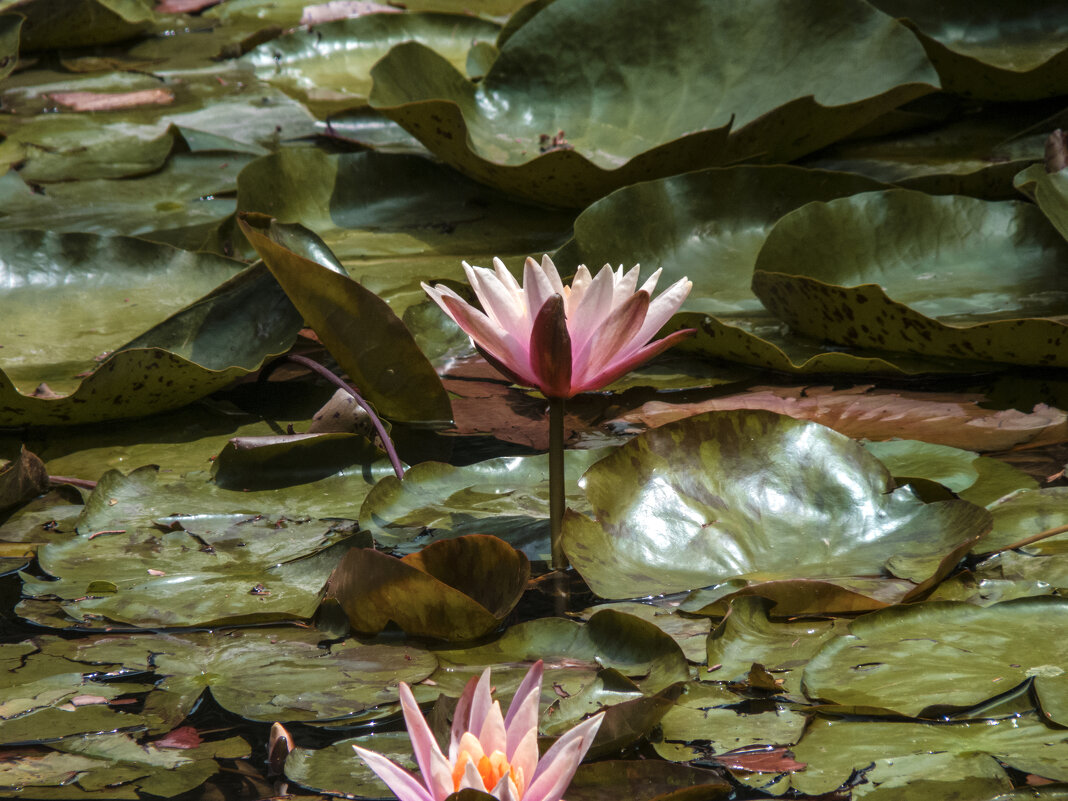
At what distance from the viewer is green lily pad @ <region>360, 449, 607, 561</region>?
4.01 feet

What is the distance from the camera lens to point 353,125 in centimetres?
266

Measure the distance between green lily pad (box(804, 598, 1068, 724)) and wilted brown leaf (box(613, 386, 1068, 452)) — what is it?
1.32 feet

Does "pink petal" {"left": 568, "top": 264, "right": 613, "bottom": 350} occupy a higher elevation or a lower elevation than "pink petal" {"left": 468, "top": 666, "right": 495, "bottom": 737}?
higher

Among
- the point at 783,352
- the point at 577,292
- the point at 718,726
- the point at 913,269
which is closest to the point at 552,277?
the point at 577,292

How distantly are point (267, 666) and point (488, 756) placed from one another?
0.37 meters

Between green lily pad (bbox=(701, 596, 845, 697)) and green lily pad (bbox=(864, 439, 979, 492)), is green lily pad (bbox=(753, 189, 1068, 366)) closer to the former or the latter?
green lily pad (bbox=(864, 439, 979, 492))

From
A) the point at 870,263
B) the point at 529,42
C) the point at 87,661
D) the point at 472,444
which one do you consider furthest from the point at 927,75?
the point at 87,661

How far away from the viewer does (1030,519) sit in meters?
1.16

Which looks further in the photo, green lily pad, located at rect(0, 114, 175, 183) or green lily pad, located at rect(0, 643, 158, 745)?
green lily pad, located at rect(0, 114, 175, 183)

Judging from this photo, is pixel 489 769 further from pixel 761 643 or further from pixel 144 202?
pixel 144 202

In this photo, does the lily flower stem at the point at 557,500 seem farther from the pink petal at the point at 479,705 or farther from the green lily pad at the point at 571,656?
the pink petal at the point at 479,705

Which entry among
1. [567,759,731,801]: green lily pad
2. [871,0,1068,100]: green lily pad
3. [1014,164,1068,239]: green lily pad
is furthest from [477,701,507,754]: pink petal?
[871,0,1068,100]: green lily pad

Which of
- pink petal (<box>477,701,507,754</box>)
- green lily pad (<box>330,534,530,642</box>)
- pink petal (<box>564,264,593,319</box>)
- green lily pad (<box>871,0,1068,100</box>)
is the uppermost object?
green lily pad (<box>871,0,1068,100</box>)

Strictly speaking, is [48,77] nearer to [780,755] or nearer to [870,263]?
[870,263]
